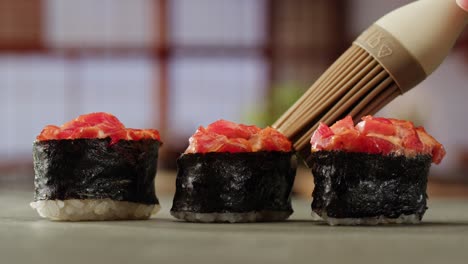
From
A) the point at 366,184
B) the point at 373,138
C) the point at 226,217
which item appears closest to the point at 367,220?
the point at 366,184

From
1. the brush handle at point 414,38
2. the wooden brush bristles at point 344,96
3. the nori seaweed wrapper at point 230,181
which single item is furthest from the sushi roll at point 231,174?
the brush handle at point 414,38

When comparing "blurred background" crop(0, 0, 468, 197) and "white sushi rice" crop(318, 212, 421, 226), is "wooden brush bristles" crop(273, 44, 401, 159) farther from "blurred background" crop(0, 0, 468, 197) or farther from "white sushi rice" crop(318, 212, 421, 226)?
"blurred background" crop(0, 0, 468, 197)

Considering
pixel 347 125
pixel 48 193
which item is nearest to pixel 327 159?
pixel 347 125

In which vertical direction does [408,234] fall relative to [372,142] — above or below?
below

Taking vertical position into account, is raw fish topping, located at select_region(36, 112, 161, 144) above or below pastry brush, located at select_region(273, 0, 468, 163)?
below

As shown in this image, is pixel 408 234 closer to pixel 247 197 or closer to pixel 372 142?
pixel 372 142

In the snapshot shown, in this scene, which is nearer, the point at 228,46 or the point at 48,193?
the point at 48,193

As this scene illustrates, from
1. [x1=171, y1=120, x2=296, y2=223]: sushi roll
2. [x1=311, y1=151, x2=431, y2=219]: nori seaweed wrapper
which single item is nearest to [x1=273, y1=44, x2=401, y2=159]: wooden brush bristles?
[x1=171, y1=120, x2=296, y2=223]: sushi roll
